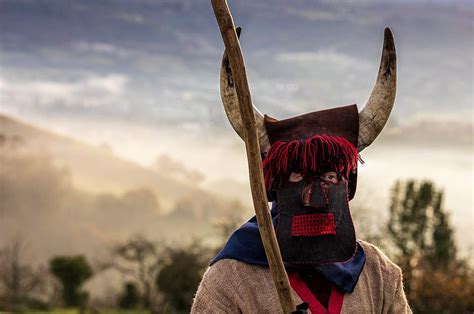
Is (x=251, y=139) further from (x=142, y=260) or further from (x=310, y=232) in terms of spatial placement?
(x=142, y=260)


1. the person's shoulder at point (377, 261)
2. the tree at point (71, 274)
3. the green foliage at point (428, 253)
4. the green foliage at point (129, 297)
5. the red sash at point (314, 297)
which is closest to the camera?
the red sash at point (314, 297)

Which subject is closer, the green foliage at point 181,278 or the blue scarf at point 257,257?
the blue scarf at point 257,257

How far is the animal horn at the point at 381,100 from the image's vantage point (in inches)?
178

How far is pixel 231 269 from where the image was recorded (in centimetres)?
433

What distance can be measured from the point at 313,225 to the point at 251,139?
0.72 metres

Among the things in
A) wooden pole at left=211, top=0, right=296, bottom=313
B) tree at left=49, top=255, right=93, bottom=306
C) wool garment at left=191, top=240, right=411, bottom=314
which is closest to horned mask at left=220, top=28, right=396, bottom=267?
wool garment at left=191, top=240, right=411, bottom=314

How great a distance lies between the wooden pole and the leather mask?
0.37m

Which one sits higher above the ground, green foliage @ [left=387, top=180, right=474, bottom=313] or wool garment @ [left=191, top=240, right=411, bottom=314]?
wool garment @ [left=191, top=240, right=411, bottom=314]

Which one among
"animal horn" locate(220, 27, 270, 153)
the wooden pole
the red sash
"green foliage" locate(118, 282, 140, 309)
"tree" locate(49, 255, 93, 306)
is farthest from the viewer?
"tree" locate(49, 255, 93, 306)

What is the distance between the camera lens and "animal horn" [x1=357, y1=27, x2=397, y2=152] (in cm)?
453

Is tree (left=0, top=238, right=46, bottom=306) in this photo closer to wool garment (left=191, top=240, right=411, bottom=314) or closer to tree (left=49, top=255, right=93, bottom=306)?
tree (left=49, top=255, right=93, bottom=306)

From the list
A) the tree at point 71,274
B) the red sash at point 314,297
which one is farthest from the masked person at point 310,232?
the tree at point 71,274

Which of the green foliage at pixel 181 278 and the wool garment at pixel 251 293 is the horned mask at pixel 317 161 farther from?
the green foliage at pixel 181 278

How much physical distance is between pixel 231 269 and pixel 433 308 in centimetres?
2506
